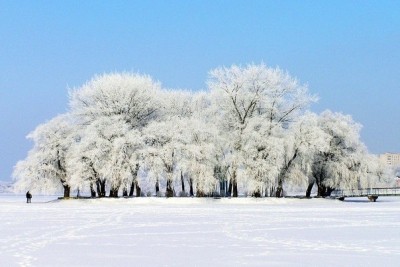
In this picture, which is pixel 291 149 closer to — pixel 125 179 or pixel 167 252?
pixel 125 179

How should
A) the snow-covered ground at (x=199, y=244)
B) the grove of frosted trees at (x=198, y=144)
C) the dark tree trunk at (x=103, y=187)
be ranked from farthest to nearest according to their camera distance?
the dark tree trunk at (x=103, y=187)
the grove of frosted trees at (x=198, y=144)
the snow-covered ground at (x=199, y=244)

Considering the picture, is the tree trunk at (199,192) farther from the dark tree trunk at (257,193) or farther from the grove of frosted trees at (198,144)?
the dark tree trunk at (257,193)

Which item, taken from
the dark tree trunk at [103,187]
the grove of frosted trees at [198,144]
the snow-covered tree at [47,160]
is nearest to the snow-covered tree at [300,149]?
the grove of frosted trees at [198,144]

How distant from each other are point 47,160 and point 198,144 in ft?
51.7

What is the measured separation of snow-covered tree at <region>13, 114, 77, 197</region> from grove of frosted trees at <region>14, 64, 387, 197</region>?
0.34 ft

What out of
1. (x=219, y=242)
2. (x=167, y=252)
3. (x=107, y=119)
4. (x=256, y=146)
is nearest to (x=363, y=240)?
(x=219, y=242)

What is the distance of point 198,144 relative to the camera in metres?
60.7

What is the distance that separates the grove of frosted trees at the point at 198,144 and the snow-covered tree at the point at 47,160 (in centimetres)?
10

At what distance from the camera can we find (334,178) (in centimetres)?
6469

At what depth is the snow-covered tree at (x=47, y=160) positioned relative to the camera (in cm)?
6169

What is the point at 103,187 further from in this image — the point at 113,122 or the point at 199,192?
the point at 199,192

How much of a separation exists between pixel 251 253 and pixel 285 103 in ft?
158

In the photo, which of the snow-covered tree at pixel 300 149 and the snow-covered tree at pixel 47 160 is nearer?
the snow-covered tree at pixel 300 149

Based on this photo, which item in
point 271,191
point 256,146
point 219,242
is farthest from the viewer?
point 271,191
